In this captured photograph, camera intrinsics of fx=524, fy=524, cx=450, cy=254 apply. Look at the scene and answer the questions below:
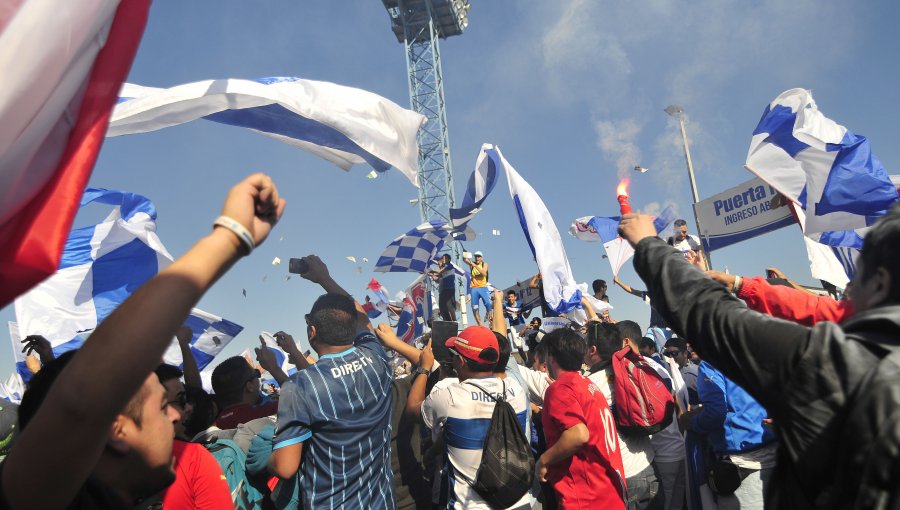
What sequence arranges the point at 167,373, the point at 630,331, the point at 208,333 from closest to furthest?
the point at 167,373
the point at 630,331
the point at 208,333

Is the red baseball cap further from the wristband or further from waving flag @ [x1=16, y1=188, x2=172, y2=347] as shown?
waving flag @ [x1=16, y1=188, x2=172, y2=347]

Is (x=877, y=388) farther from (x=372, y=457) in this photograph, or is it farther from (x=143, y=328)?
(x=372, y=457)

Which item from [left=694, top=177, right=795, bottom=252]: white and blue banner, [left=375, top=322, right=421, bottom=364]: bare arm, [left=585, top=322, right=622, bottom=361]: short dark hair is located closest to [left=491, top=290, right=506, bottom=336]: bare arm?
[left=585, top=322, right=622, bottom=361]: short dark hair

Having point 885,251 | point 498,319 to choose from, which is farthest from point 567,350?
point 885,251

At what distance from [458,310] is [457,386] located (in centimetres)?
808

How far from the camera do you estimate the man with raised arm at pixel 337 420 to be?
2.75 meters

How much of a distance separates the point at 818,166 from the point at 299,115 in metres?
4.61

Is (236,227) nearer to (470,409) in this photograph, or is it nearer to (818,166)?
(470,409)

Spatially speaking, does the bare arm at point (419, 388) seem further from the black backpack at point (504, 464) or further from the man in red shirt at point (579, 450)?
the man in red shirt at point (579, 450)

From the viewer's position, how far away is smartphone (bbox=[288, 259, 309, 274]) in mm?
3430

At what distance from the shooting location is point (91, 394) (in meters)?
0.87

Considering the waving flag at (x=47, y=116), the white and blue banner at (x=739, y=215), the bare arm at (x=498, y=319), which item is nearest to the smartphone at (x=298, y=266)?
the bare arm at (x=498, y=319)

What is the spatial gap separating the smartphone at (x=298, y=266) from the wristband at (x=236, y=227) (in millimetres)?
2417

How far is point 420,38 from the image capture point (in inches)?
1139
